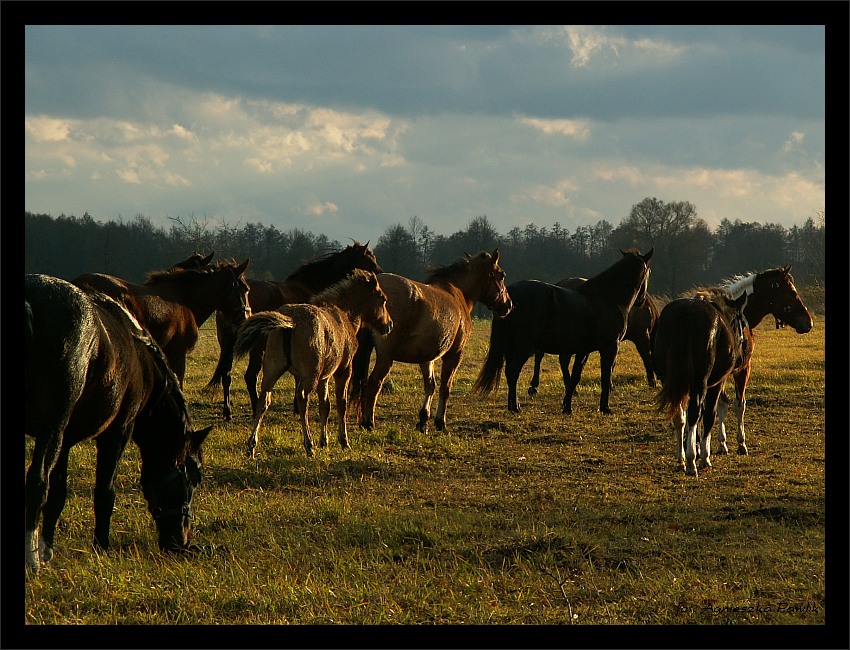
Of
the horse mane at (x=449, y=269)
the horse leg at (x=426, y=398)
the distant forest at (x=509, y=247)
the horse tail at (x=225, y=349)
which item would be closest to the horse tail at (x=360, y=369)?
the horse leg at (x=426, y=398)

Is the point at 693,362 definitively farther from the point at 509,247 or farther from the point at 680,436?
the point at 509,247

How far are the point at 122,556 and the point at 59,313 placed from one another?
5.61ft

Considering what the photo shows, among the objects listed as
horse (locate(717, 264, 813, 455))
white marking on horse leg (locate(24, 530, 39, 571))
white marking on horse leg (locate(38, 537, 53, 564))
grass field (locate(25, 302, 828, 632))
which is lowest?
grass field (locate(25, 302, 828, 632))

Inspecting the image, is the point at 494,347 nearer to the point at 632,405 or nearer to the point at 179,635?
the point at 632,405

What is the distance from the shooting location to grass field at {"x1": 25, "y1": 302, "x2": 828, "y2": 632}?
4.28 meters

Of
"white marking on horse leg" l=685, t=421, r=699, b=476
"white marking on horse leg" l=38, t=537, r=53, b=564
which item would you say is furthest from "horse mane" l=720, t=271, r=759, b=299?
"white marking on horse leg" l=38, t=537, r=53, b=564

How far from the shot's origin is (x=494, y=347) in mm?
Result: 13273

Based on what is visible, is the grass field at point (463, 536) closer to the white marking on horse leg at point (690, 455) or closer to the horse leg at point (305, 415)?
the horse leg at point (305, 415)

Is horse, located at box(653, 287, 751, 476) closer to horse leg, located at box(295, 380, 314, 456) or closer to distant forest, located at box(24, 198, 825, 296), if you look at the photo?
A: horse leg, located at box(295, 380, 314, 456)

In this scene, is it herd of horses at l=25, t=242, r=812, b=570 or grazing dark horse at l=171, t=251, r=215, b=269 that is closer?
herd of horses at l=25, t=242, r=812, b=570

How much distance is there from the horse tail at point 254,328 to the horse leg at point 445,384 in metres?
3.45

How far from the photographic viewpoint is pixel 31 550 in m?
4.59

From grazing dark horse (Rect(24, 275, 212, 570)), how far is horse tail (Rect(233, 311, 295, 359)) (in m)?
2.34

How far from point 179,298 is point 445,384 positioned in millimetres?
3788
